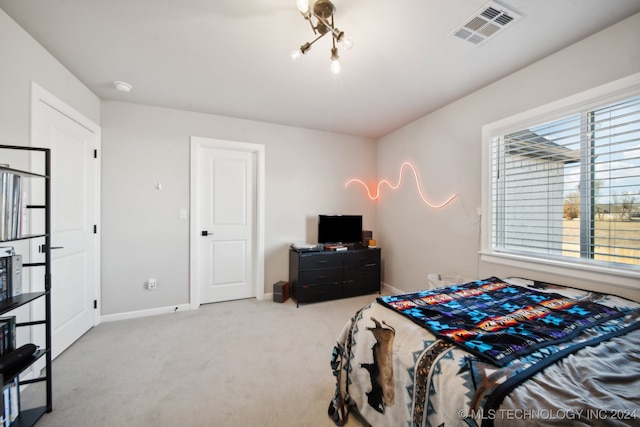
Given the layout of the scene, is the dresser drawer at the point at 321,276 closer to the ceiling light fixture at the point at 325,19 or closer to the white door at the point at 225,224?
the white door at the point at 225,224

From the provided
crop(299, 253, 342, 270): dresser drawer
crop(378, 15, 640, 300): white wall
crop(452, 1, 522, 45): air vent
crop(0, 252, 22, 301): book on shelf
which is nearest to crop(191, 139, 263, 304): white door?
crop(299, 253, 342, 270): dresser drawer

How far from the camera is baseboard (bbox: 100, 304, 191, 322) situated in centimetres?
273

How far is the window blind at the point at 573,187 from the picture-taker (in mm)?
1630

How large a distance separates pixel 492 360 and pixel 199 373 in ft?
6.49

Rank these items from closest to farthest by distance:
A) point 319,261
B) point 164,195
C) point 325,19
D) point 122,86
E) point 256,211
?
point 325,19 < point 122,86 < point 164,195 < point 319,261 < point 256,211

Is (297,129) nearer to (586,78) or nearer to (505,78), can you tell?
(505,78)

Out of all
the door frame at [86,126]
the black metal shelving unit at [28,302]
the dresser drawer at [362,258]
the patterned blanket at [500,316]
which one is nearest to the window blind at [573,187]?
the patterned blanket at [500,316]

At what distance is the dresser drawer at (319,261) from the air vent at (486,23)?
2.59 m

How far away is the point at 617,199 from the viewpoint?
5.48 ft

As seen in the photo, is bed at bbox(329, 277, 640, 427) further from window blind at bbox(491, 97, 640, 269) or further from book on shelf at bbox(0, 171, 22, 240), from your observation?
book on shelf at bbox(0, 171, 22, 240)

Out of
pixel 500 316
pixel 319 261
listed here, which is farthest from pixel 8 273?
pixel 500 316

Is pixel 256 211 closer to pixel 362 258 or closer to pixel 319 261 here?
pixel 319 261

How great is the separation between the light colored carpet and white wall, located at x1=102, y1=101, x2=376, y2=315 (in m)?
0.46

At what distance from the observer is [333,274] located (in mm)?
3354
